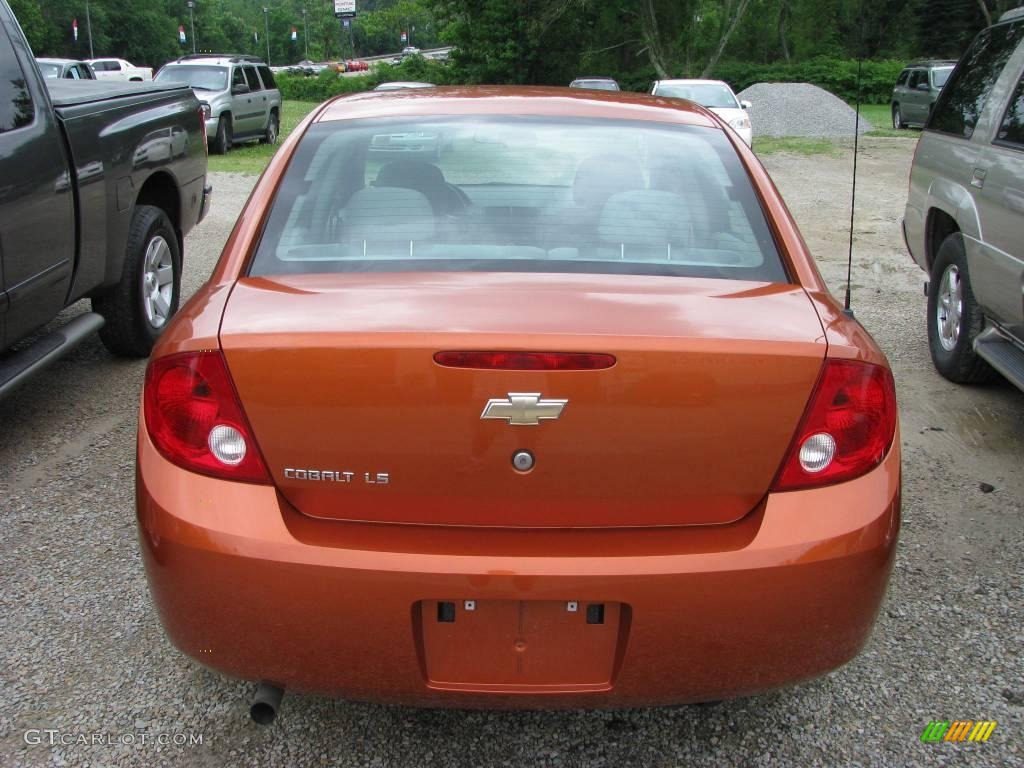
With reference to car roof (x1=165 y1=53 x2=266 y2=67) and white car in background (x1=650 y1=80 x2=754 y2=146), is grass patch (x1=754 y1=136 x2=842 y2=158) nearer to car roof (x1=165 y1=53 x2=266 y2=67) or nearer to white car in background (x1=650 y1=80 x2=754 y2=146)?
white car in background (x1=650 y1=80 x2=754 y2=146)

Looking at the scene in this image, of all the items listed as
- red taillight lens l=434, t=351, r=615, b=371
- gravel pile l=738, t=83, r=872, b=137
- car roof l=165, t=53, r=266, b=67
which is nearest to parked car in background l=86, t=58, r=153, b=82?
car roof l=165, t=53, r=266, b=67

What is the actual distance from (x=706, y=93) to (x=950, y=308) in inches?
605

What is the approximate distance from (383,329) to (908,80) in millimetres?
29838

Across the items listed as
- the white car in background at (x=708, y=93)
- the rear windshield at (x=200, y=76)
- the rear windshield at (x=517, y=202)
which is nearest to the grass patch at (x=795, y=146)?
the white car in background at (x=708, y=93)

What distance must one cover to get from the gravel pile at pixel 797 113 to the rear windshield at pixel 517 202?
23618 mm

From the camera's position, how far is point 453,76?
4588 cm

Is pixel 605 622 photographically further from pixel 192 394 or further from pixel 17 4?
pixel 17 4

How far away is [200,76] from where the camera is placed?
18.6 m

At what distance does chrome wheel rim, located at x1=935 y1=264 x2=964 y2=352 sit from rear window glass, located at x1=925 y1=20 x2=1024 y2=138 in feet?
2.51

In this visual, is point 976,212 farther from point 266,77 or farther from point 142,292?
point 266,77

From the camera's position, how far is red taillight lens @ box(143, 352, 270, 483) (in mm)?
2066

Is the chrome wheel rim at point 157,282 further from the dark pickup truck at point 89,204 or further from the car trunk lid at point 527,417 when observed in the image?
the car trunk lid at point 527,417

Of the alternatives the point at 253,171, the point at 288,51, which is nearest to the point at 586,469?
the point at 253,171

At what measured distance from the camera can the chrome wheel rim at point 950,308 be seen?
5.28m
